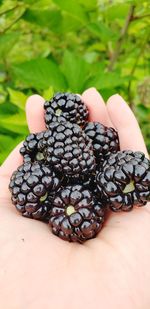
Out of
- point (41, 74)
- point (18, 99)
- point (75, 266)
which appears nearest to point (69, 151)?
point (75, 266)

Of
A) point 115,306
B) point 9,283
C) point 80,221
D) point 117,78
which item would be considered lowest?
point 115,306

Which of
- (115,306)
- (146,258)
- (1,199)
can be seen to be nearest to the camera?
(115,306)

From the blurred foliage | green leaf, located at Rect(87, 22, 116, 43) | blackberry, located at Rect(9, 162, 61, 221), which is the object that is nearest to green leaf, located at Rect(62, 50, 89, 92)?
the blurred foliage

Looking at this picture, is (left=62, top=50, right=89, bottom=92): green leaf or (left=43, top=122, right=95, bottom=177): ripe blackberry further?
(left=62, top=50, right=89, bottom=92): green leaf

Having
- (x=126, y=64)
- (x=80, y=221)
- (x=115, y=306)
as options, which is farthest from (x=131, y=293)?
(x=126, y=64)

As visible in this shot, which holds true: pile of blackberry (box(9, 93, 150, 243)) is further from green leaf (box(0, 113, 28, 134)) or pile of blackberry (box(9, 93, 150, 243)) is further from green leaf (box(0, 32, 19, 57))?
green leaf (box(0, 32, 19, 57))

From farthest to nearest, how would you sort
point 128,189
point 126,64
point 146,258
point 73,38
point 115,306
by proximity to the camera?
point 73,38 < point 126,64 < point 128,189 < point 146,258 < point 115,306

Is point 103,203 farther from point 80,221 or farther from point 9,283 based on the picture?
point 9,283
